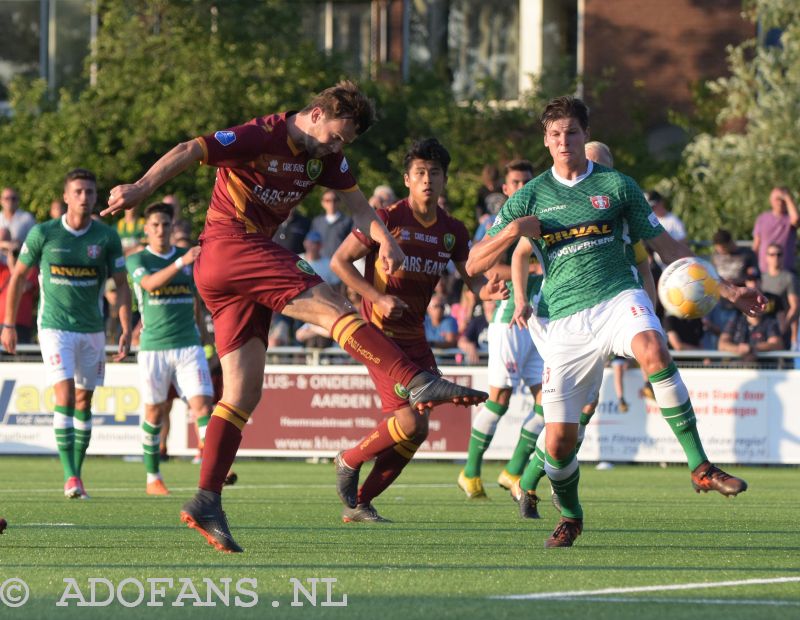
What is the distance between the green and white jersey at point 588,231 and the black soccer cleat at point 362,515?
7.32ft

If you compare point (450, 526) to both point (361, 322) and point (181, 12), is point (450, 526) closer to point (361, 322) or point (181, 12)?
point (361, 322)

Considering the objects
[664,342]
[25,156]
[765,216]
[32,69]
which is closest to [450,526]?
[664,342]

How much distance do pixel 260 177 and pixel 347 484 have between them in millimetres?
2914

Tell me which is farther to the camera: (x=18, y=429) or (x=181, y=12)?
(x=181, y=12)

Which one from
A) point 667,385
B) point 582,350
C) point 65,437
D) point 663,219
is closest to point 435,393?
point 582,350

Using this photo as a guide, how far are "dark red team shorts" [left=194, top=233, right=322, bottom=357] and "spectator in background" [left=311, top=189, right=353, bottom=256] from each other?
11796mm

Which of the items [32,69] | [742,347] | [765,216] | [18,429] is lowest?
[18,429]

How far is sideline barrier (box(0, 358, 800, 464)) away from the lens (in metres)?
18.3

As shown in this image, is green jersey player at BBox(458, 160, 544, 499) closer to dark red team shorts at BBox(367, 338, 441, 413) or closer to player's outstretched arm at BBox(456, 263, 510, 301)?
player's outstretched arm at BBox(456, 263, 510, 301)

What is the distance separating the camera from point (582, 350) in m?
8.56

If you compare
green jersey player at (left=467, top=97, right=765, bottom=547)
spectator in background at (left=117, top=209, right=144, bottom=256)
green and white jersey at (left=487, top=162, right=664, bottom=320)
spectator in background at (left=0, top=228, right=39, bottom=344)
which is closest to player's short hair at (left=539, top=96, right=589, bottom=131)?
green jersey player at (left=467, top=97, right=765, bottom=547)

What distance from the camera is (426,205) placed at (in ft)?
36.4

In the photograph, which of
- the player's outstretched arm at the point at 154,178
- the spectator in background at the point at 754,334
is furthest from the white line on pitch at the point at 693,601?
the spectator in background at the point at 754,334

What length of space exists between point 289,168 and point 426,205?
2.99 meters
